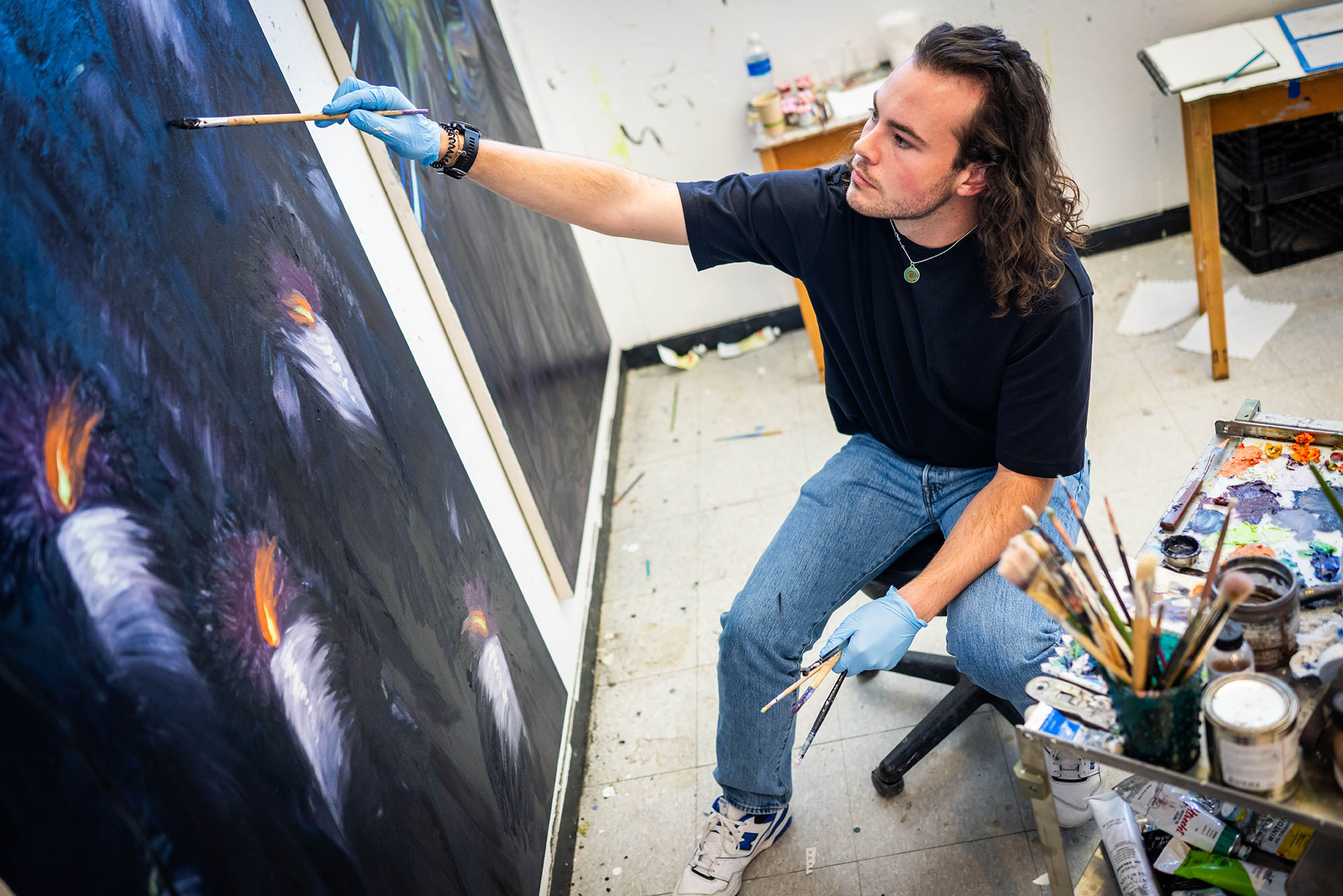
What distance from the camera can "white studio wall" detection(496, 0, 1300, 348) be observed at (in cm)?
293

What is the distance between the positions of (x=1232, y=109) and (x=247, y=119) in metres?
2.17

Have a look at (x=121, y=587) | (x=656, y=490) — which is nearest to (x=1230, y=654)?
(x=121, y=587)

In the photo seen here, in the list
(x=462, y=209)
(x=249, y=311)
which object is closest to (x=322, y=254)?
(x=249, y=311)

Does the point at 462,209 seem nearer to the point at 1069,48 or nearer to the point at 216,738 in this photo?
the point at 216,738

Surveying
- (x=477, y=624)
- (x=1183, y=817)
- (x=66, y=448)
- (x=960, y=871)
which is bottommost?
(x=960, y=871)

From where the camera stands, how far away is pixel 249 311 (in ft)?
3.69

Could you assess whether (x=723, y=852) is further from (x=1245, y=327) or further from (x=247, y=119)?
(x=1245, y=327)

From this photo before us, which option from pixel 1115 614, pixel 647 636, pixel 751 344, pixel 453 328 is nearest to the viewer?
pixel 1115 614

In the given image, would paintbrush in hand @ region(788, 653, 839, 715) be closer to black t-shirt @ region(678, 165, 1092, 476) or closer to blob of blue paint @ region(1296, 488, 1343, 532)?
black t-shirt @ region(678, 165, 1092, 476)

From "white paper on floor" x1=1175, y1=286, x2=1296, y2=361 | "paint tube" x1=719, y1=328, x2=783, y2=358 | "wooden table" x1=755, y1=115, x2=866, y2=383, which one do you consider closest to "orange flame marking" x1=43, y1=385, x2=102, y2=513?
"wooden table" x1=755, y1=115, x2=866, y2=383

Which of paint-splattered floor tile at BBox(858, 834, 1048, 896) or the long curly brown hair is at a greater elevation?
the long curly brown hair

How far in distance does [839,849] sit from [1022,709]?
0.44 metres

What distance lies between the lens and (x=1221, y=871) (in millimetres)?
1306

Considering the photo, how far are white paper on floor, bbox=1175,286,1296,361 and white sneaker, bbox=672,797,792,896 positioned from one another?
5.68 feet
